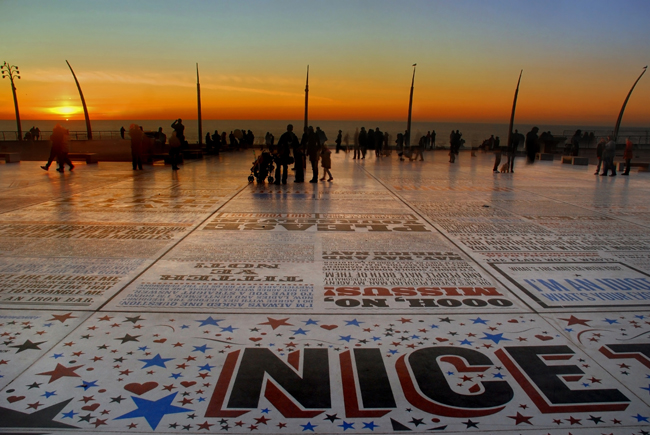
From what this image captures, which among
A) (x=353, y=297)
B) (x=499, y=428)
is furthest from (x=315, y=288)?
(x=499, y=428)

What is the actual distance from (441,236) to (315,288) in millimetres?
3375

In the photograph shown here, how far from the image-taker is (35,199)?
37.1 feet

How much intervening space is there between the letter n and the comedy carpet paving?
16mm

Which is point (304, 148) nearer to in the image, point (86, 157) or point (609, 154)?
point (609, 154)

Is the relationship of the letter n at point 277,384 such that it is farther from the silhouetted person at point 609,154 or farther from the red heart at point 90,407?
the silhouetted person at point 609,154

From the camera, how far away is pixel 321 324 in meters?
4.51

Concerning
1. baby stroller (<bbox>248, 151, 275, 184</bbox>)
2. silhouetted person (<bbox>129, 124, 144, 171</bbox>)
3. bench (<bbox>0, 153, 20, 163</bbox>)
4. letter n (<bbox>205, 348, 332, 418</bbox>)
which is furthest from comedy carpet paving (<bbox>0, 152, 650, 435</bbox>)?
bench (<bbox>0, 153, 20, 163</bbox>)

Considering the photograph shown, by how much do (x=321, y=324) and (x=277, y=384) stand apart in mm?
1088

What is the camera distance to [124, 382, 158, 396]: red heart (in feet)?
11.1

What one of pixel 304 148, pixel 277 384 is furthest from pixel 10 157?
pixel 277 384

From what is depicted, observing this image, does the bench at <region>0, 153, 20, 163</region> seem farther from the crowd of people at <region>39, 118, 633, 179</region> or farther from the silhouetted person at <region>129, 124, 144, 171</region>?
the silhouetted person at <region>129, 124, 144, 171</region>

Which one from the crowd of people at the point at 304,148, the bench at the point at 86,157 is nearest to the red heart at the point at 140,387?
the crowd of people at the point at 304,148

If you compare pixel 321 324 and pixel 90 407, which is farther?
pixel 321 324

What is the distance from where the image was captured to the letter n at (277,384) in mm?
3223
